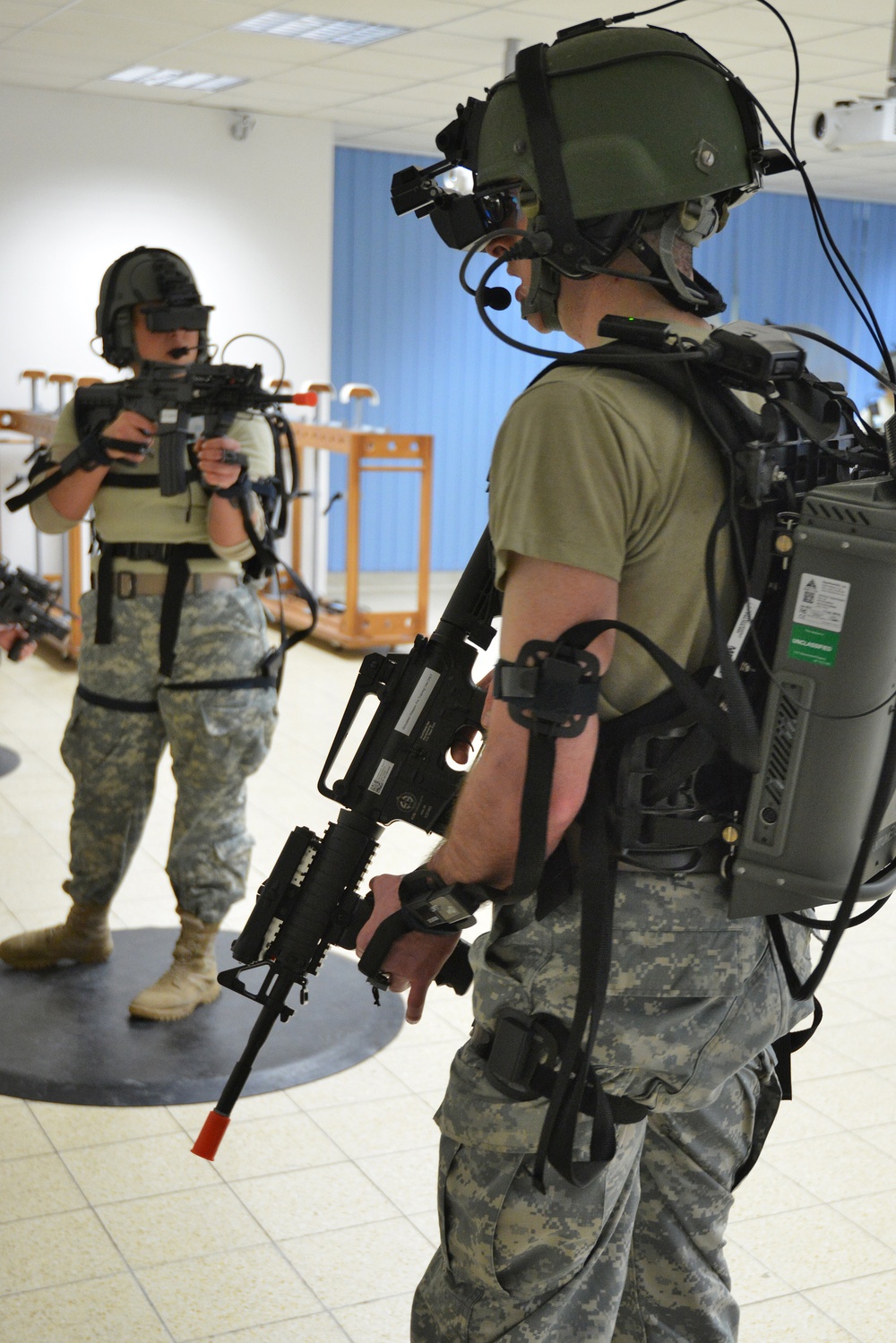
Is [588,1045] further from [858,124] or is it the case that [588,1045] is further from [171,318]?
[858,124]

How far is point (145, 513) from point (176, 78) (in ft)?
18.7

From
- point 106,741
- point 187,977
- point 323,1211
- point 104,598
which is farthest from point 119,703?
point 323,1211

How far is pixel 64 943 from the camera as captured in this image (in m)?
3.18

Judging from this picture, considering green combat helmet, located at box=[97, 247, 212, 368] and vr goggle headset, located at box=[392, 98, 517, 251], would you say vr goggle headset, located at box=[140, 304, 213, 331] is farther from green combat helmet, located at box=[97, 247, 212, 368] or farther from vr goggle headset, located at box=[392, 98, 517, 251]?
vr goggle headset, located at box=[392, 98, 517, 251]

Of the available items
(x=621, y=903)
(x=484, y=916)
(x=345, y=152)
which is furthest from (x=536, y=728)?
(x=345, y=152)

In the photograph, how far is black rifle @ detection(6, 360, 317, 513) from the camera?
2.90m

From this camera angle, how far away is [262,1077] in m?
2.79

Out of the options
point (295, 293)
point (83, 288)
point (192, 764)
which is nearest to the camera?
point (192, 764)

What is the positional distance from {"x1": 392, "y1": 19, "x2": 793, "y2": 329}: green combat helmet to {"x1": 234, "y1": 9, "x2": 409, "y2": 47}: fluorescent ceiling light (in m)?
5.41

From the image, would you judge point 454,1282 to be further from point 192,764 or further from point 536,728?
point 192,764

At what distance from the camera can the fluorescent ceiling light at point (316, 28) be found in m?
6.26

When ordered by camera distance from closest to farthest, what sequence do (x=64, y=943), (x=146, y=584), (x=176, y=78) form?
(x=146, y=584)
(x=64, y=943)
(x=176, y=78)

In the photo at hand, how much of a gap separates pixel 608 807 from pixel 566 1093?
0.28 metres

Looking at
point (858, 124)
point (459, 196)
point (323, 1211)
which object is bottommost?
point (323, 1211)
